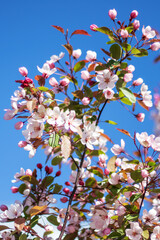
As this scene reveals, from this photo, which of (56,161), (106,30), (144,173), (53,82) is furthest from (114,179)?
(106,30)

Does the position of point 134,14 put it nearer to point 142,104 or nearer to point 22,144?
point 142,104

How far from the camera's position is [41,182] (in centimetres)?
214

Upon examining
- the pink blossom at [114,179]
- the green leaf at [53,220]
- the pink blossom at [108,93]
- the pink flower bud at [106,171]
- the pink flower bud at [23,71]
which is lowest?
the green leaf at [53,220]

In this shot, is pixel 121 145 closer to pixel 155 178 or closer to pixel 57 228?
pixel 155 178

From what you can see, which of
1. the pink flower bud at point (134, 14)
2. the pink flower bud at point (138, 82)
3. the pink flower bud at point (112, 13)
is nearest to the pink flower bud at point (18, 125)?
the pink flower bud at point (138, 82)

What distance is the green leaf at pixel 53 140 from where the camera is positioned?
177cm

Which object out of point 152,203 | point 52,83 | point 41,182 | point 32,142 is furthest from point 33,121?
point 152,203

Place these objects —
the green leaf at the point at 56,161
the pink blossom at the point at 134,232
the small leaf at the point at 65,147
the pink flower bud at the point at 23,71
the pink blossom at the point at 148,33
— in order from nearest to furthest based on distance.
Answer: the small leaf at the point at 65,147 < the pink blossom at the point at 134,232 < the pink flower bud at the point at 23,71 < the pink blossom at the point at 148,33 < the green leaf at the point at 56,161

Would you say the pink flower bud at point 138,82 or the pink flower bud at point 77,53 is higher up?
the pink flower bud at point 77,53

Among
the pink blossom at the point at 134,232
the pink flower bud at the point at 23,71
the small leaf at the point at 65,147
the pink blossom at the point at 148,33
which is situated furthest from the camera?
the pink blossom at the point at 148,33

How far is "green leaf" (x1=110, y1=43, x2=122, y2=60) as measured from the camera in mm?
1989

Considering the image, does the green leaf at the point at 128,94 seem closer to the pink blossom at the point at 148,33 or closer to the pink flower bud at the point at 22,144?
the pink blossom at the point at 148,33

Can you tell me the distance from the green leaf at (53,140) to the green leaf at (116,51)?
0.68m

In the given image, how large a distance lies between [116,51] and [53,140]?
0.74 m
